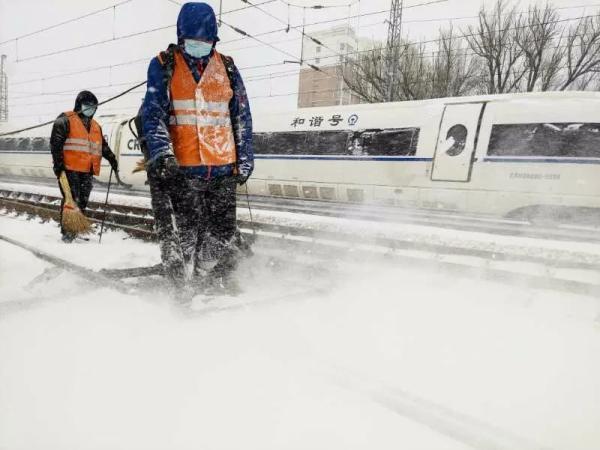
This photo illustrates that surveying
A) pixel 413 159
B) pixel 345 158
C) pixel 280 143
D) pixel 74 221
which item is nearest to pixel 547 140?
pixel 413 159

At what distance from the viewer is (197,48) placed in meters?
2.70

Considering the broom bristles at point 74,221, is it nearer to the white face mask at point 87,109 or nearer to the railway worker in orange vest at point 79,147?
the railway worker in orange vest at point 79,147

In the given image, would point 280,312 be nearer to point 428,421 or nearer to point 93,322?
point 93,322

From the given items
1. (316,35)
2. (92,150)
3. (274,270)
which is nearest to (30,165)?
(92,150)

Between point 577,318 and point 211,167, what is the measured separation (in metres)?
2.48

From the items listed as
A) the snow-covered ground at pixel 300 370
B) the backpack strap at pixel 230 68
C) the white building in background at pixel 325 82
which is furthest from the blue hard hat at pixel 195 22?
the white building in background at pixel 325 82

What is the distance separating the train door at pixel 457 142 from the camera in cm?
949

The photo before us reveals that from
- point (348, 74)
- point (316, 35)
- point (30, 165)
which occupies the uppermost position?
point (316, 35)

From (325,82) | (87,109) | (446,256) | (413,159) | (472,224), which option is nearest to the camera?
(446,256)

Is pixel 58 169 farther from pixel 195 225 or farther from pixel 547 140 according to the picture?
pixel 547 140

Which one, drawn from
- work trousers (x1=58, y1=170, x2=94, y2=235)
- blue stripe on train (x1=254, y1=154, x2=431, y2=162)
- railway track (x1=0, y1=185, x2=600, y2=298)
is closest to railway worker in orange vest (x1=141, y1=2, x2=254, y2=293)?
railway track (x1=0, y1=185, x2=600, y2=298)

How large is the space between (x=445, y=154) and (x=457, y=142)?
36 centimetres

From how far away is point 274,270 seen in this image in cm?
374

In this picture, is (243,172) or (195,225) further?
(243,172)
